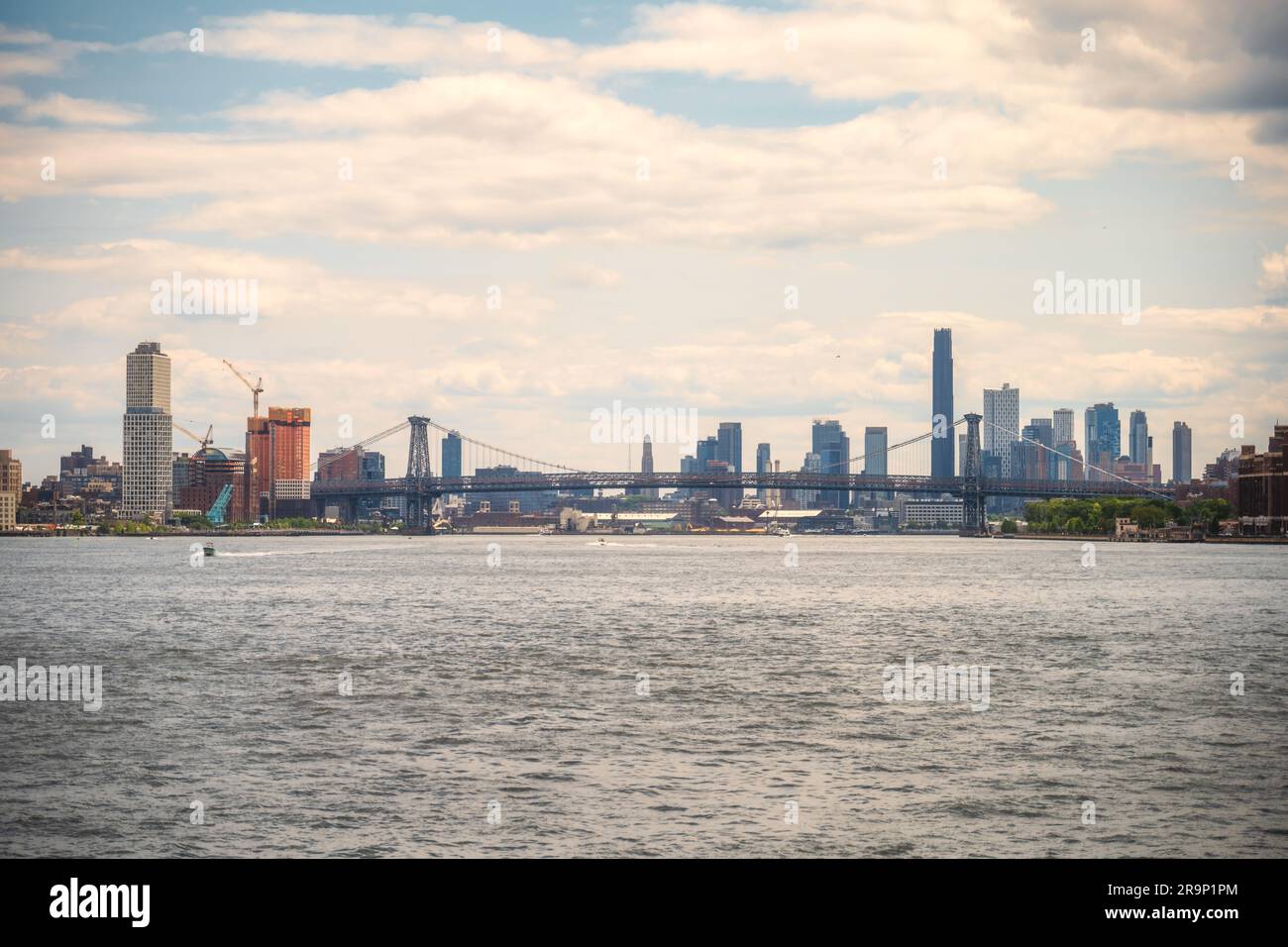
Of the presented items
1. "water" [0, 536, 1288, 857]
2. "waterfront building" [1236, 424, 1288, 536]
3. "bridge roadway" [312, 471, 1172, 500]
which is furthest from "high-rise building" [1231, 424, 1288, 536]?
"water" [0, 536, 1288, 857]

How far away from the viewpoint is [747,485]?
160 metres

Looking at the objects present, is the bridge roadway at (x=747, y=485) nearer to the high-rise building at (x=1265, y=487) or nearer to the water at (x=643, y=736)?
the high-rise building at (x=1265, y=487)

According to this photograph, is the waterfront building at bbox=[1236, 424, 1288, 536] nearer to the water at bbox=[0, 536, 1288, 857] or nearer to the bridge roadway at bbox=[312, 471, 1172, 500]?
the bridge roadway at bbox=[312, 471, 1172, 500]

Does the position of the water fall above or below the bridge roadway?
below

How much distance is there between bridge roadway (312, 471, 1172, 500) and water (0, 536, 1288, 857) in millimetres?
109394

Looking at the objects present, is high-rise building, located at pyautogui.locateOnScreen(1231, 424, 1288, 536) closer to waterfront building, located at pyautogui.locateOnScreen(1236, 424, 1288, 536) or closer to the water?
waterfront building, located at pyautogui.locateOnScreen(1236, 424, 1288, 536)

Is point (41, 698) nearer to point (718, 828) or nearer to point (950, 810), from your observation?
point (718, 828)

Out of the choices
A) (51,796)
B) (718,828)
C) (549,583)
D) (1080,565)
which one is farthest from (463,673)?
(1080,565)

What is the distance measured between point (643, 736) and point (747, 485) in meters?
138

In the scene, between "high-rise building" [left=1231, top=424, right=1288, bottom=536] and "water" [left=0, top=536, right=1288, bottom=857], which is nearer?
"water" [left=0, top=536, right=1288, bottom=857]

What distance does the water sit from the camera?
16.5 metres

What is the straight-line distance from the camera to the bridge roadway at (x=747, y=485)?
164125 millimetres

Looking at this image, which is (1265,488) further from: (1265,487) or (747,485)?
(747,485)
